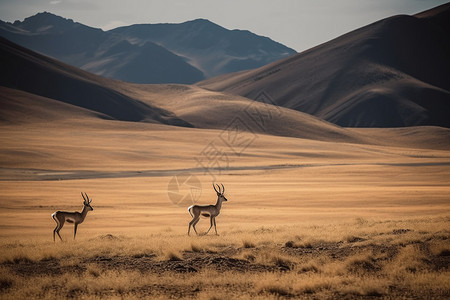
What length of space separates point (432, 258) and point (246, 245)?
222 inches

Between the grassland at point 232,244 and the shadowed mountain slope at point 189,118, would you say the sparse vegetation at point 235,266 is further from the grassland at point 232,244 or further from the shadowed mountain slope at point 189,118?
the shadowed mountain slope at point 189,118

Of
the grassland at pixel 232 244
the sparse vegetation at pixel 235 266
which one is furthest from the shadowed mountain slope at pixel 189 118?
the sparse vegetation at pixel 235 266

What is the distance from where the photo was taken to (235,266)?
43.9ft

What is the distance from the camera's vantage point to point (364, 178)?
5981 centimetres

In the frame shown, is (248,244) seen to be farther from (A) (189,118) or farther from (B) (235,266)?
(A) (189,118)

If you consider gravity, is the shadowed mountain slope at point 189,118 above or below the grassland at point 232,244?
above

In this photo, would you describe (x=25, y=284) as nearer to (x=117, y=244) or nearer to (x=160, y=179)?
(x=117, y=244)

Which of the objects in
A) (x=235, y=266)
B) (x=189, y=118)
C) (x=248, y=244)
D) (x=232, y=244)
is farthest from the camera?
(x=189, y=118)

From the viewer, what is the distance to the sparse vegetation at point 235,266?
34.7ft

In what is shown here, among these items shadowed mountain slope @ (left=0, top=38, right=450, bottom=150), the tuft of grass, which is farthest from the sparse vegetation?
shadowed mountain slope @ (left=0, top=38, right=450, bottom=150)

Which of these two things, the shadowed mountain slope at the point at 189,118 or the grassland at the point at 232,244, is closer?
the grassland at the point at 232,244

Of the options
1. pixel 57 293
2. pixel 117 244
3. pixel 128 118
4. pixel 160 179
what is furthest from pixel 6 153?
pixel 128 118

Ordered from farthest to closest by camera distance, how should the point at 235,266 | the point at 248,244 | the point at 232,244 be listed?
1. the point at 232,244
2. the point at 248,244
3. the point at 235,266

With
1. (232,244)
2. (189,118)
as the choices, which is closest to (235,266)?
(232,244)
